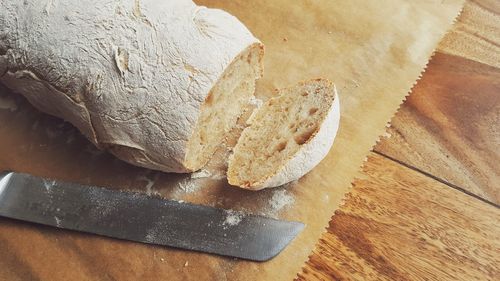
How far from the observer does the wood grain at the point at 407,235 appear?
179 centimetres

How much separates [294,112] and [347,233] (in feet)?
1.60

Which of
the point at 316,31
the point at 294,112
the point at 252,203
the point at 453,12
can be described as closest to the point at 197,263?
the point at 252,203

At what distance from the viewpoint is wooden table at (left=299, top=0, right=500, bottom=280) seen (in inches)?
70.9

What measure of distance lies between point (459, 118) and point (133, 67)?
131 centimetres

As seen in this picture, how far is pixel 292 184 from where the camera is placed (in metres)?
1.99

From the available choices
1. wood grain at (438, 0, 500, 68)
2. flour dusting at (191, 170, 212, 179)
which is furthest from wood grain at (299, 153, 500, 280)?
wood grain at (438, 0, 500, 68)

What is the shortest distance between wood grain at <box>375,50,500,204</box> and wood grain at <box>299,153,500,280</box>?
0.25 ft

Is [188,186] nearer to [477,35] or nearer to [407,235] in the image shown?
[407,235]

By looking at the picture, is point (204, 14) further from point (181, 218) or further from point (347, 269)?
point (347, 269)

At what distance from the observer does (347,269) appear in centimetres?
179

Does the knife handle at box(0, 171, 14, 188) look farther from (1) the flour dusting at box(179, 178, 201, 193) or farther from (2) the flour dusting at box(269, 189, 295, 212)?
(2) the flour dusting at box(269, 189, 295, 212)

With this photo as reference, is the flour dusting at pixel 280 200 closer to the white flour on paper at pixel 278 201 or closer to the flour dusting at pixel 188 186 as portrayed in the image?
the white flour on paper at pixel 278 201

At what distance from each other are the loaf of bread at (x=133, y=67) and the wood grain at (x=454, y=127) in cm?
73

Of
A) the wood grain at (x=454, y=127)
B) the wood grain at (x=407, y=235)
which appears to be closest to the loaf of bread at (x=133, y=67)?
the wood grain at (x=407, y=235)
